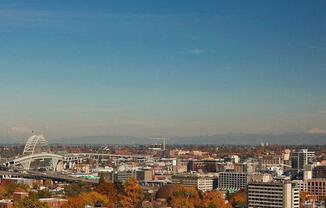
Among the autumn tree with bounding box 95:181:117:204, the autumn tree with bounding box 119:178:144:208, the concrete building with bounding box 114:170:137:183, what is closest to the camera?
the autumn tree with bounding box 119:178:144:208

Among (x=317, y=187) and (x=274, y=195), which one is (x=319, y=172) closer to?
(x=317, y=187)

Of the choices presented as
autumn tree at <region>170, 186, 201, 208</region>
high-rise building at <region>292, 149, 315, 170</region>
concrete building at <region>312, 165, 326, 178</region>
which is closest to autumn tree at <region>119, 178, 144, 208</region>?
autumn tree at <region>170, 186, 201, 208</region>

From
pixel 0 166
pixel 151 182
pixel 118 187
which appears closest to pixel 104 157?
pixel 0 166

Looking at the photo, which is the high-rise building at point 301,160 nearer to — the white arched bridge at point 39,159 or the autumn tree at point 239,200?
the white arched bridge at point 39,159

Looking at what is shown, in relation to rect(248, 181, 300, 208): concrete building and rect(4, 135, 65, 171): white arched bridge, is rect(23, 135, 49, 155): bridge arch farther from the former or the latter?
rect(248, 181, 300, 208): concrete building

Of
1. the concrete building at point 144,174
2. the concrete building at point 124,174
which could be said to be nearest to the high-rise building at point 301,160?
the concrete building at point 144,174

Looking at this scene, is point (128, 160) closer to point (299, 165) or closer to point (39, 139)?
point (39, 139)
